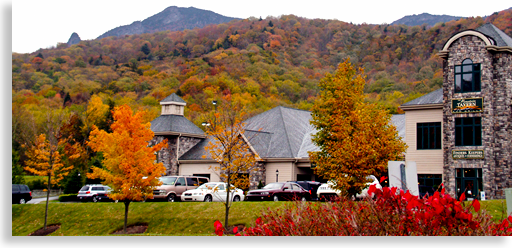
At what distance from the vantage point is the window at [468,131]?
26.3 metres

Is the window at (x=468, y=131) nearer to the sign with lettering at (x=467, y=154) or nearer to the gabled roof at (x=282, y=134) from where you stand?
the sign with lettering at (x=467, y=154)

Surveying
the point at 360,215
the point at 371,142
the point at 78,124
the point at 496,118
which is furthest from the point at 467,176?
the point at 78,124

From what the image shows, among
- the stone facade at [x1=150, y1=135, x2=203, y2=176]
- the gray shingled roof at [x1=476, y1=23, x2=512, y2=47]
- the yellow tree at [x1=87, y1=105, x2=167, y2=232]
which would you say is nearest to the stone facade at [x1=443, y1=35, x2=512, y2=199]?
the gray shingled roof at [x1=476, y1=23, x2=512, y2=47]

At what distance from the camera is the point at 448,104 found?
89.3 feet

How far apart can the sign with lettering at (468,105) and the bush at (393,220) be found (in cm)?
2207

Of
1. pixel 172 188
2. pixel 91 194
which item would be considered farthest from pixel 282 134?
pixel 91 194

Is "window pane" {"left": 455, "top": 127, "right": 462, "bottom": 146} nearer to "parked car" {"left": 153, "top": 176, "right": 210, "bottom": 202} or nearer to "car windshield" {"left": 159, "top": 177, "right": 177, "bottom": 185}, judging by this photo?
"parked car" {"left": 153, "top": 176, "right": 210, "bottom": 202}

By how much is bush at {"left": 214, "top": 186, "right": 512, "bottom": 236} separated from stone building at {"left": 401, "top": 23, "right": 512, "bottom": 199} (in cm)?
2158

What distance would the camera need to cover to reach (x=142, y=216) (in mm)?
24844

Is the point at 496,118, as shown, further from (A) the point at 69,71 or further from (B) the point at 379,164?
(A) the point at 69,71

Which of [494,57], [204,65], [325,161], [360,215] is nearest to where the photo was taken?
[360,215]

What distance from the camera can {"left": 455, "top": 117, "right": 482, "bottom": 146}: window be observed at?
26.3 metres

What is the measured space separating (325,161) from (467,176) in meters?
9.80

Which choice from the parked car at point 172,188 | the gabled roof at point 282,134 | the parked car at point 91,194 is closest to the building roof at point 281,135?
the gabled roof at point 282,134
